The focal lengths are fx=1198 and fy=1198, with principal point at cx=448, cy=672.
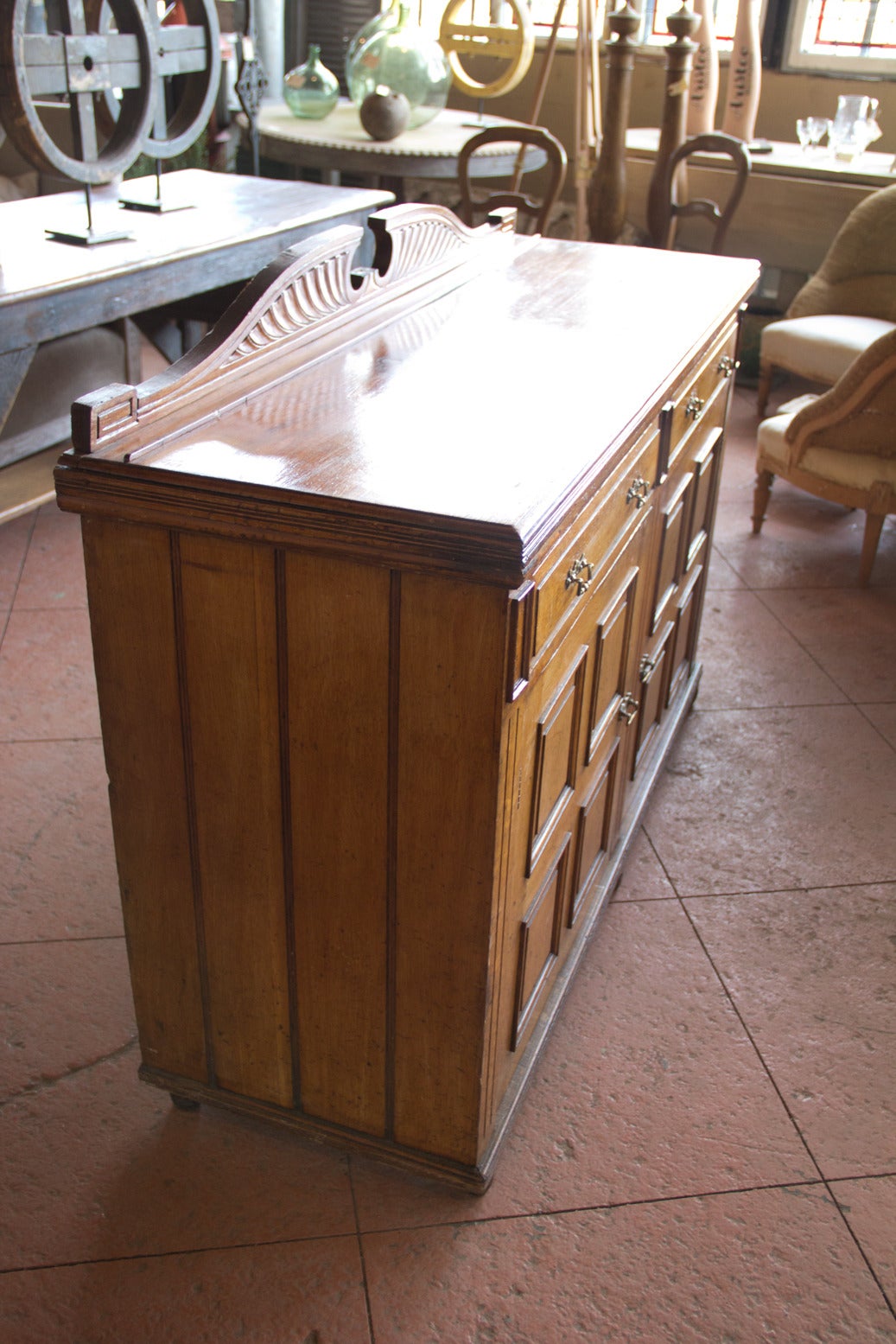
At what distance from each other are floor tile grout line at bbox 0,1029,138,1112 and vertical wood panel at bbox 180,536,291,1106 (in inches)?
9.6

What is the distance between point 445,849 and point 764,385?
3.77 metres

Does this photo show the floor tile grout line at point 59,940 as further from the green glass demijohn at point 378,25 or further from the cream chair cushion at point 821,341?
the green glass demijohn at point 378,25

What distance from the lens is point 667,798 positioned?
259 cm

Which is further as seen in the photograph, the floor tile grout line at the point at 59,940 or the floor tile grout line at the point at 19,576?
the floor tile grout line at the point at 19,576

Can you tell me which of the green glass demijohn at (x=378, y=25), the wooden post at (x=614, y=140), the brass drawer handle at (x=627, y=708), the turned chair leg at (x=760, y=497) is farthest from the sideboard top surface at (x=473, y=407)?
the green glass demijohn at (x=378, y=25)

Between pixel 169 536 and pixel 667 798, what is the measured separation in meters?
1.53

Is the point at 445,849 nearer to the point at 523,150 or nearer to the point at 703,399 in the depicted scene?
the point at 703,399

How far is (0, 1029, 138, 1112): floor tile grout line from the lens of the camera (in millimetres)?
1790

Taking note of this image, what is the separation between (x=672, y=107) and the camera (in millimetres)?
4582

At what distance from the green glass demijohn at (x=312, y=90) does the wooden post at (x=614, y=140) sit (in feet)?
3.99

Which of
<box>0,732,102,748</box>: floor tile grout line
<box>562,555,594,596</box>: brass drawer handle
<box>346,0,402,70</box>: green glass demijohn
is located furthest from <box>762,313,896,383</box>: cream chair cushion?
<box>562,555,594,596</box>: brass drawer handle

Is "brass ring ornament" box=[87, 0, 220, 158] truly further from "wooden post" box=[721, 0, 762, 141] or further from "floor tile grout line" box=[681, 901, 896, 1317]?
"wooden post" box=[721, 0, 762, 141]

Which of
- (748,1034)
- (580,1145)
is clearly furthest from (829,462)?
(580,1145)

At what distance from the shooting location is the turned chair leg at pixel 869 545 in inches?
137
